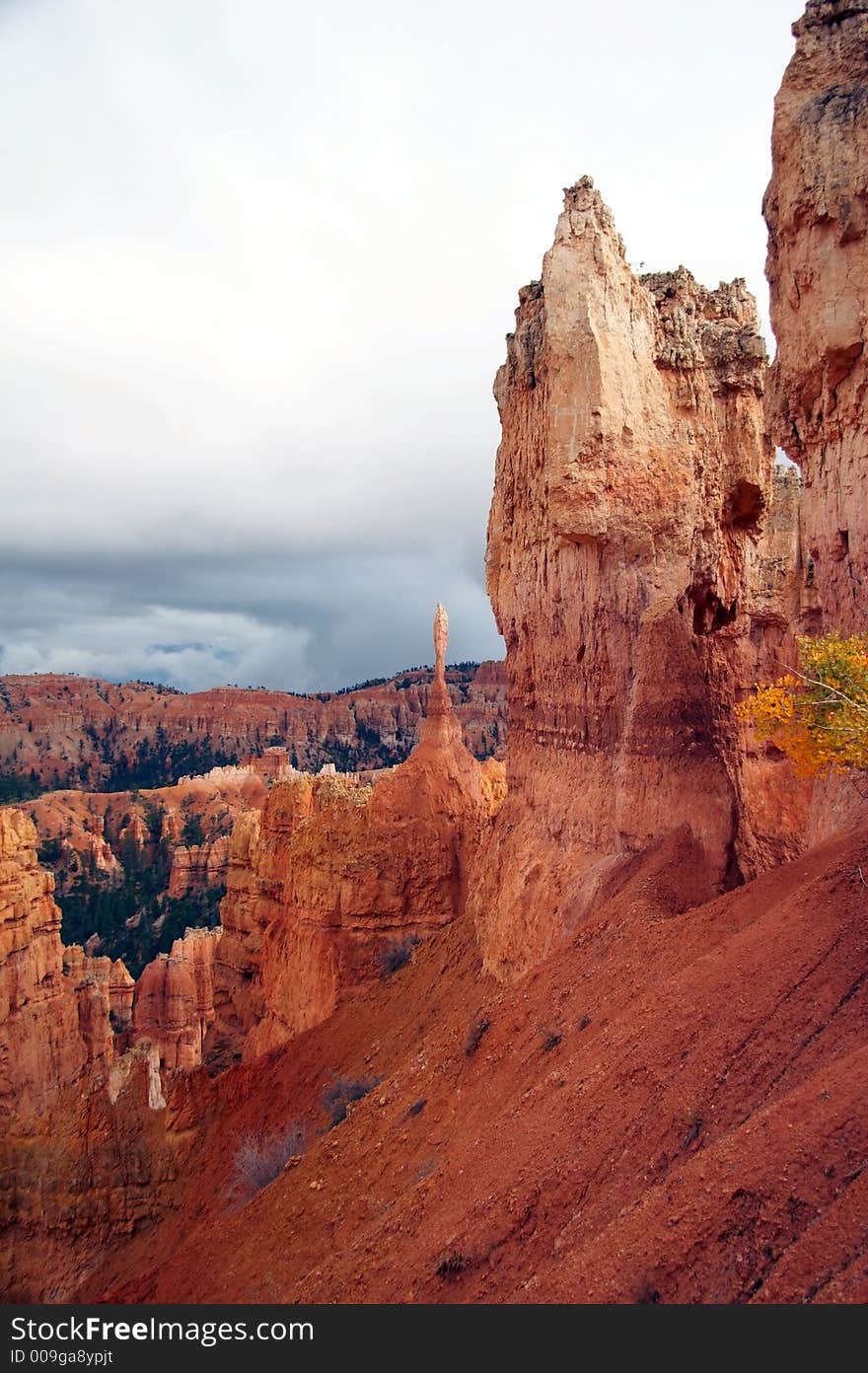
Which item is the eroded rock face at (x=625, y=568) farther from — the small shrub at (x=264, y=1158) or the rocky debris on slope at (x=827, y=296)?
the small shrub at (x=264, y=1158)

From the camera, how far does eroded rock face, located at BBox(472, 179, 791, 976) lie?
39.8 feet

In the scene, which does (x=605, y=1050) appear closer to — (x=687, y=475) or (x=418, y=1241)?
(x=418, y=1241)

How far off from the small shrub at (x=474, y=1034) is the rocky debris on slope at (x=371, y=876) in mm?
7017

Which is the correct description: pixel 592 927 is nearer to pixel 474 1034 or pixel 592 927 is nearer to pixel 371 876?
pixel 474 1034

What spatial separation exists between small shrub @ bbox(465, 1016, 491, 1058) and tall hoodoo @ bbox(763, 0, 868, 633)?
6.81 m

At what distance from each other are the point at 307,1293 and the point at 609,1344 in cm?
513

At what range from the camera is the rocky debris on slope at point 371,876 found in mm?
18984

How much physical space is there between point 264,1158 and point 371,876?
19.3 ft

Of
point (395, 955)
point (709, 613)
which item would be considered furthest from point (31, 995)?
point (709, 613)

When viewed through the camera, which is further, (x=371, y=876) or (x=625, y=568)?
(x=371, y=876)

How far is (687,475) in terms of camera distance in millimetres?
13086

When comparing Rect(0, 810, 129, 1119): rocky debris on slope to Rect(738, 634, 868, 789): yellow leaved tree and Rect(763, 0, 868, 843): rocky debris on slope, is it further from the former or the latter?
Rect(763, 0, 868, 843): rocky debris on slope

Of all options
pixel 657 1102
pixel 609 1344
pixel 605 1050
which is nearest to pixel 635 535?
pixel 605 1050

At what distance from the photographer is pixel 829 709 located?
730cm
